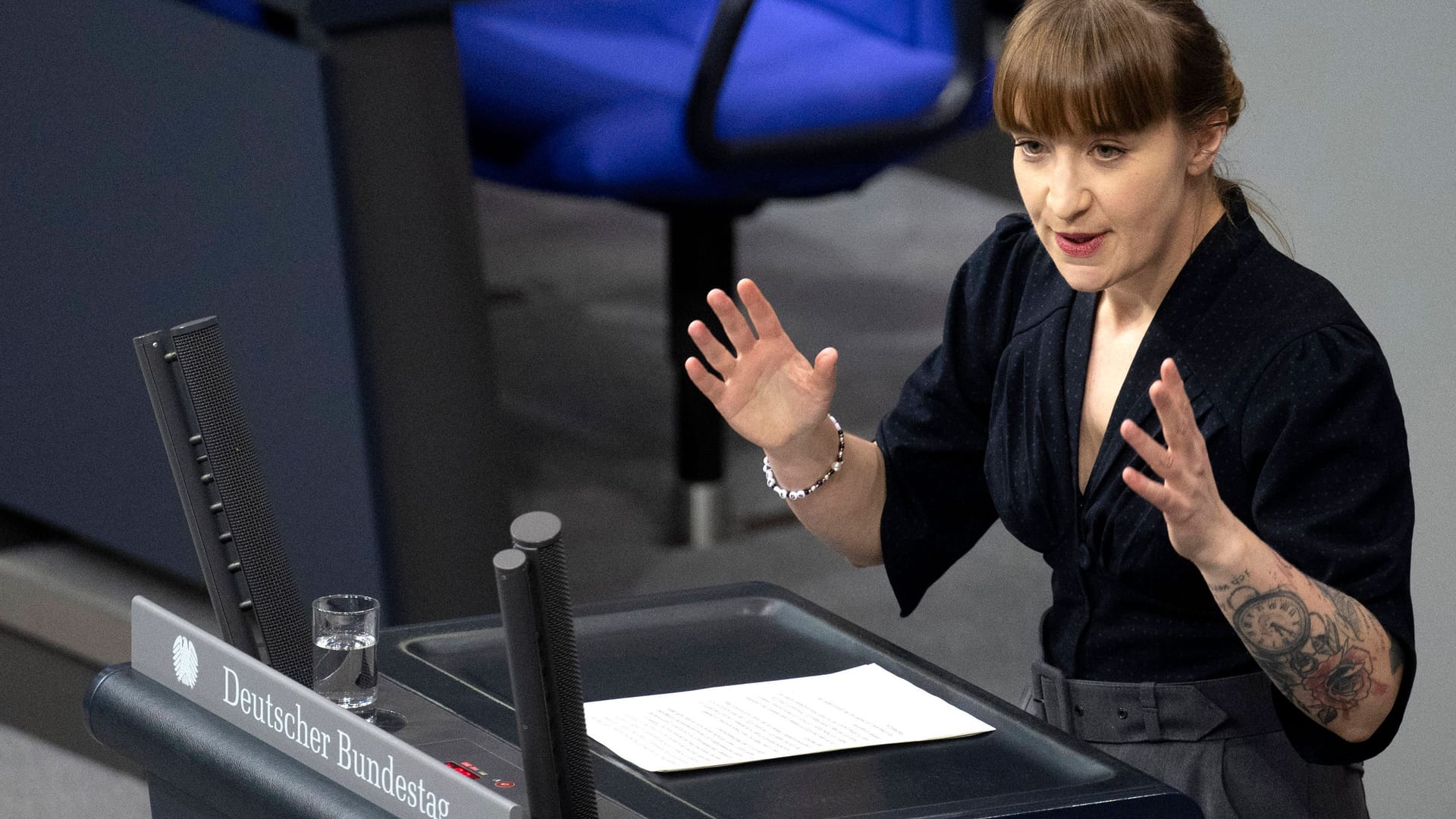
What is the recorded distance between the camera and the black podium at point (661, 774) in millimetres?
944

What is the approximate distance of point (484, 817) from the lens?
83 cm

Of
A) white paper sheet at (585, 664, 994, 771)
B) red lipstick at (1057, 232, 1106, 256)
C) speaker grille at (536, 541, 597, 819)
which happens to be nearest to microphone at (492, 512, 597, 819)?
speaker grille at (536, 541, 597, 819)

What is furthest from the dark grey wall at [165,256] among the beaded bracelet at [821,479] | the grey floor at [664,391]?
the beaded bracelet at [821,479]

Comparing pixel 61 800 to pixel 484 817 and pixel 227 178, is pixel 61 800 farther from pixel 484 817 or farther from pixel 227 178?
pixel 484 817

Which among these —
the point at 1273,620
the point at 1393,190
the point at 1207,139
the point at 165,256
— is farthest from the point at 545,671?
the point at 165,256

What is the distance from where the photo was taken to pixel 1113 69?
3.60 ft

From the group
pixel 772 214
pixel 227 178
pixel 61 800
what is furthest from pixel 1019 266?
pixel 772 214

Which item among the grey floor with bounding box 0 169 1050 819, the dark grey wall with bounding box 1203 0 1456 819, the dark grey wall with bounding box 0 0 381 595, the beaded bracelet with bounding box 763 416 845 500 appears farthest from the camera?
the grey floor with bounding box 0 169 1050 819

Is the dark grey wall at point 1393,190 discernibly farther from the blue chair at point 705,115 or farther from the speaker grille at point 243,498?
the blue chair at point 705,115

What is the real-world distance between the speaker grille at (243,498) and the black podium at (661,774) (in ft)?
0.18

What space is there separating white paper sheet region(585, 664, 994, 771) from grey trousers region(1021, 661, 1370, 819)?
0.19 meters

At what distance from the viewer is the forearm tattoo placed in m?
1.05

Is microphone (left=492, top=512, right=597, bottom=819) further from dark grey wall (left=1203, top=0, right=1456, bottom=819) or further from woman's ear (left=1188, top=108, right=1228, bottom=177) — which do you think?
dark grey wall (left=1203, top=0, right=1456, bottom=819)

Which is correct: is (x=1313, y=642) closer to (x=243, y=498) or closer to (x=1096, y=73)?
(x=1096, y=73)
